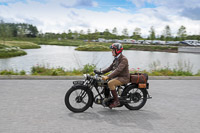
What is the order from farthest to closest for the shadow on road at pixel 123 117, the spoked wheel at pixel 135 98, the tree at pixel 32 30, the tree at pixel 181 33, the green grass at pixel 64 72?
the tree at pixel 32 30 < the tree at pixel 181 33 < the green grass at pixel 64 72 < the spoked wheel at pixel 135 98 < the shadow on road at pixel 123 117

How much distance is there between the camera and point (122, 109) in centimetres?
589

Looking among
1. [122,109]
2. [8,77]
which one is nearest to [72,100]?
[122,109]

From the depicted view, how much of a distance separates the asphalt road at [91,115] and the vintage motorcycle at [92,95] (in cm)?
24

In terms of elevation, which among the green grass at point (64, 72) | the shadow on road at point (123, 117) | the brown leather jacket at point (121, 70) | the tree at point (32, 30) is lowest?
the shadow on road at point (123, 117)

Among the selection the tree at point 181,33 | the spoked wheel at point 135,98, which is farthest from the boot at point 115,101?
the tree at point 181,33

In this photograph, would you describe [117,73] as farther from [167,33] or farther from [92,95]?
[167,33]

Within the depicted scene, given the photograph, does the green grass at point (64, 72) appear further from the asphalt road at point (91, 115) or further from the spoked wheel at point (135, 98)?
the spoked wheel at point (135, 98)

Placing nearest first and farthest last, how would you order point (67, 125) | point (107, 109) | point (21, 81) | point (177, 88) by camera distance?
1. point (67, 125)
2. point (107, 109)
3. point (177, 88)
4. point (21, 81)

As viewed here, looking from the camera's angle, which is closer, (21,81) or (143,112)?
(143,112)

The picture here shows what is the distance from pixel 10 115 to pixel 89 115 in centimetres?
186

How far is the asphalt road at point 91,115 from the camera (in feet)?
14.6

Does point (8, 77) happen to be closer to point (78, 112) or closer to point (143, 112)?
point (78, 112)

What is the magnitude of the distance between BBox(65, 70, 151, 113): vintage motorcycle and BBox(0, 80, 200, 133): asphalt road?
0.77 ft

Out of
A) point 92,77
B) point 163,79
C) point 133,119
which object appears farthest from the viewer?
point 163,79
